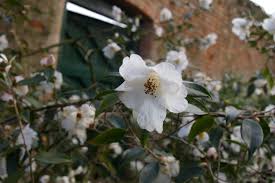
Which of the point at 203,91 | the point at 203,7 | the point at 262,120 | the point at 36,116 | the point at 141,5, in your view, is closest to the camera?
the point at 203,91

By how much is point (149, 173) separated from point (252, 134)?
297 millimetres

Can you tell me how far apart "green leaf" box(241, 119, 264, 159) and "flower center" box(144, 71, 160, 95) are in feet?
0.97

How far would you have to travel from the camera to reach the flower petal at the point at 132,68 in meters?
0.92

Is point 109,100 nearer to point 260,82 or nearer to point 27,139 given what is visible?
point 27,139

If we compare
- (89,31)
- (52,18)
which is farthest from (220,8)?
(52,18)

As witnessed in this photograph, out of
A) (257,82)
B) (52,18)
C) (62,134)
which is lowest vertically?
(62,134)

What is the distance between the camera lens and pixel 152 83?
97cm

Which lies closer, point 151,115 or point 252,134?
point 151,115

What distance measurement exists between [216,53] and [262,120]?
4.96 meters

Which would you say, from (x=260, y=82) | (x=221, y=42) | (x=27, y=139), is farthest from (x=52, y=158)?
(x=221, y=42)

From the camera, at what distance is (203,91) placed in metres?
1.01

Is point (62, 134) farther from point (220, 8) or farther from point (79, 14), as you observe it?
point (220, 8)

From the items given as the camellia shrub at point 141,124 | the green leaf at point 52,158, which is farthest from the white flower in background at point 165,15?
the green leaf at point 52,158

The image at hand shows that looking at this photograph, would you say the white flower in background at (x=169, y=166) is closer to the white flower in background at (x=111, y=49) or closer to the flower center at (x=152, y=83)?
the flower center at (x=152, y=83)
